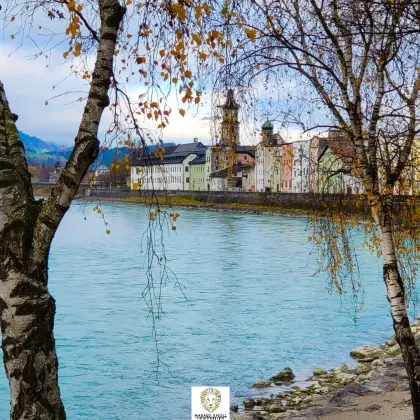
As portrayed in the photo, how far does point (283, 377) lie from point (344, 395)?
2361 mm

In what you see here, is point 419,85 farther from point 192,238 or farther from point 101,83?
point 192,238

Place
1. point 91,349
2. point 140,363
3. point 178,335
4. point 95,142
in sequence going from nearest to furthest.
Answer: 1. point 95,142
2. point 140,363
3. point 91,349
4. point 178,335

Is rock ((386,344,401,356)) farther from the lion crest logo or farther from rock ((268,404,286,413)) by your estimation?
the lion crest logo

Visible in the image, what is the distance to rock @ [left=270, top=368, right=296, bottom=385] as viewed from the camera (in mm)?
12305

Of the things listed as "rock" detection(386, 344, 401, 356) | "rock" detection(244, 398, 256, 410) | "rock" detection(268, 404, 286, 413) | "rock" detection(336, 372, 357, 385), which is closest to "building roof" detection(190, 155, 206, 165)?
"rock" detection(386, 344, 401, 356)

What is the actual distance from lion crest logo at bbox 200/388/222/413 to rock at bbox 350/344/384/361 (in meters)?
7.03

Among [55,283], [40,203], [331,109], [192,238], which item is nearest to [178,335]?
[55,283]

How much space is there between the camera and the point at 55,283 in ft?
79.1

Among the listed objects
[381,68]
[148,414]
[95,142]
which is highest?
[381,68]

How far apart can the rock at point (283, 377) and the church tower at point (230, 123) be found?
24.4ft

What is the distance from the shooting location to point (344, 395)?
1016cm

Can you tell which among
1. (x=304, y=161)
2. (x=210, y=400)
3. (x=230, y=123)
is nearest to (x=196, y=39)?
(x=230, y=123)

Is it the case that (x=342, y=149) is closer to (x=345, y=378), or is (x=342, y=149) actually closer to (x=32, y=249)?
(x=32, y=249)

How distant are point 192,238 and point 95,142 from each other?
38.4 metres
